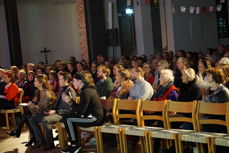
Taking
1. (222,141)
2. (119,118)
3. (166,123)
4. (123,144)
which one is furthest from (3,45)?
(222,141)

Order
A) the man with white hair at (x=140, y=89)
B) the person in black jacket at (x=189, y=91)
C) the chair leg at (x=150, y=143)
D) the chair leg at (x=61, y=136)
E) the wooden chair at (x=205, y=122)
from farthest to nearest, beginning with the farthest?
the chair leg at (x=61, y=136) < the man with white hair at (x=140, y=89) < the person in black jacket at (x=189, y=91) < the chair leg at (x=150, y=143) < the wooden chair at (x=205, y=122)

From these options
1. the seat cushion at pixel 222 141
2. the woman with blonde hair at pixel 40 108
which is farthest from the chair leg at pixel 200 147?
the woman with blonde hair at pixel 40 108

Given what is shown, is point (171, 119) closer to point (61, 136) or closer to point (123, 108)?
point (123, 108)

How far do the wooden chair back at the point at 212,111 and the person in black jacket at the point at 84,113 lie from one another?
167 centimetres

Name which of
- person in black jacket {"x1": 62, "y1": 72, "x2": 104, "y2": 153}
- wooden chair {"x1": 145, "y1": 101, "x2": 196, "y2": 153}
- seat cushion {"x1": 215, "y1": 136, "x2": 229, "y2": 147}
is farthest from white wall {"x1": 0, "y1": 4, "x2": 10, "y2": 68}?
seat cushion {"x1": 215, "y1": 136, "x2": 229, "y2": 147}

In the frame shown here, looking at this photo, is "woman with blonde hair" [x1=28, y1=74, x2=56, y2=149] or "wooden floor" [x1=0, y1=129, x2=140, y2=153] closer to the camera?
"wooden floor" [x1=0, y1=129, x2=140, y2=153]

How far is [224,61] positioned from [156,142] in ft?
8.24

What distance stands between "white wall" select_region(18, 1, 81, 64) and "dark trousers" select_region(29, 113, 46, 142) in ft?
34.5

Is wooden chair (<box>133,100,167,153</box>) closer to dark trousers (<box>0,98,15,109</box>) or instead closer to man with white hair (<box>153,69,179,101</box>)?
man with white hair (<box>153,69,179,101</box>)

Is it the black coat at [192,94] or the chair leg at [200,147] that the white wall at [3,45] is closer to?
the black coat at [192,94]

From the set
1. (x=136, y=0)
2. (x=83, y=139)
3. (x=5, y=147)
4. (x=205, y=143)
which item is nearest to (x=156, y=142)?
(x=205, y=143)

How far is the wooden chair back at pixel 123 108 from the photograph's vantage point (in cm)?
652

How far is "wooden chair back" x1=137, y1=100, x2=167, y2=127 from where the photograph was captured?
6.12 metres

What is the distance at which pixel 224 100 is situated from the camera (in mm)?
5629
